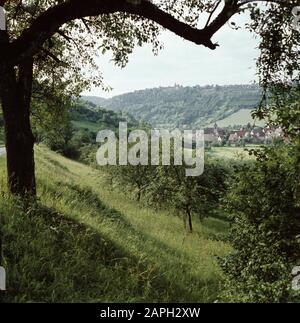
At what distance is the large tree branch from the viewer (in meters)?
9.12

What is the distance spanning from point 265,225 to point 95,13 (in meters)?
6.68

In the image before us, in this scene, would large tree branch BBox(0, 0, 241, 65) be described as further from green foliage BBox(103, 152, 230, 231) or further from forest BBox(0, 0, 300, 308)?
green foliage BBox(103, 152, 230, 231)

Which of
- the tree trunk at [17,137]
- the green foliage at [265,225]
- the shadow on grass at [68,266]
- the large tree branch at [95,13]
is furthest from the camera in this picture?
the tree trunk at [17,137]

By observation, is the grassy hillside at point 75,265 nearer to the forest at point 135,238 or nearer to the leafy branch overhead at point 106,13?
the forest at point 135,238

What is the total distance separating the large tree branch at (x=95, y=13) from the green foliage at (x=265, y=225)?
3.12m

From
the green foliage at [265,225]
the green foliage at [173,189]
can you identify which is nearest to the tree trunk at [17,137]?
the green foliage at [265,225]

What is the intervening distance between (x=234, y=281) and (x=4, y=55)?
25.6 ft

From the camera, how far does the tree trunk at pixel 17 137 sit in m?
10.4

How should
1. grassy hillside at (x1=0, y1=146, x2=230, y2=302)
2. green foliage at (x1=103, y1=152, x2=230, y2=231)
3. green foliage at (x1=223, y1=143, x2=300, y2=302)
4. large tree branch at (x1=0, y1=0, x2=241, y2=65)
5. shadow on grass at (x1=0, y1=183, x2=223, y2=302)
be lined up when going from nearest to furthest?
shadow on grass at (x1=0, y1=183, x2=223, y2=302) < grassy hillside at (x1=0, y1=146, x2=230, y2=302) < green foliage at (x1=223, y1=143, x2=300, y2=302) < large tree branch at (x1=0, y1=0, x2=241, y2=65) < green foliage at (x1=103, y1=152, x2=230, y2=231)

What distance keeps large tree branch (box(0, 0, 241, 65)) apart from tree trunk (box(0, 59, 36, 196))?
97 cm

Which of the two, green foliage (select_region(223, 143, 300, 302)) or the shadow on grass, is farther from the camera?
green foliage (select_region(223, 143, 300, 302))

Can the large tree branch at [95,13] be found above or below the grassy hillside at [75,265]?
above

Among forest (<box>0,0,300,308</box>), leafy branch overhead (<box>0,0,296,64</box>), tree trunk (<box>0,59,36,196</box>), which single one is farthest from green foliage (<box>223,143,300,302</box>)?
tree trunk (<box>0,59,36,196</box>)
